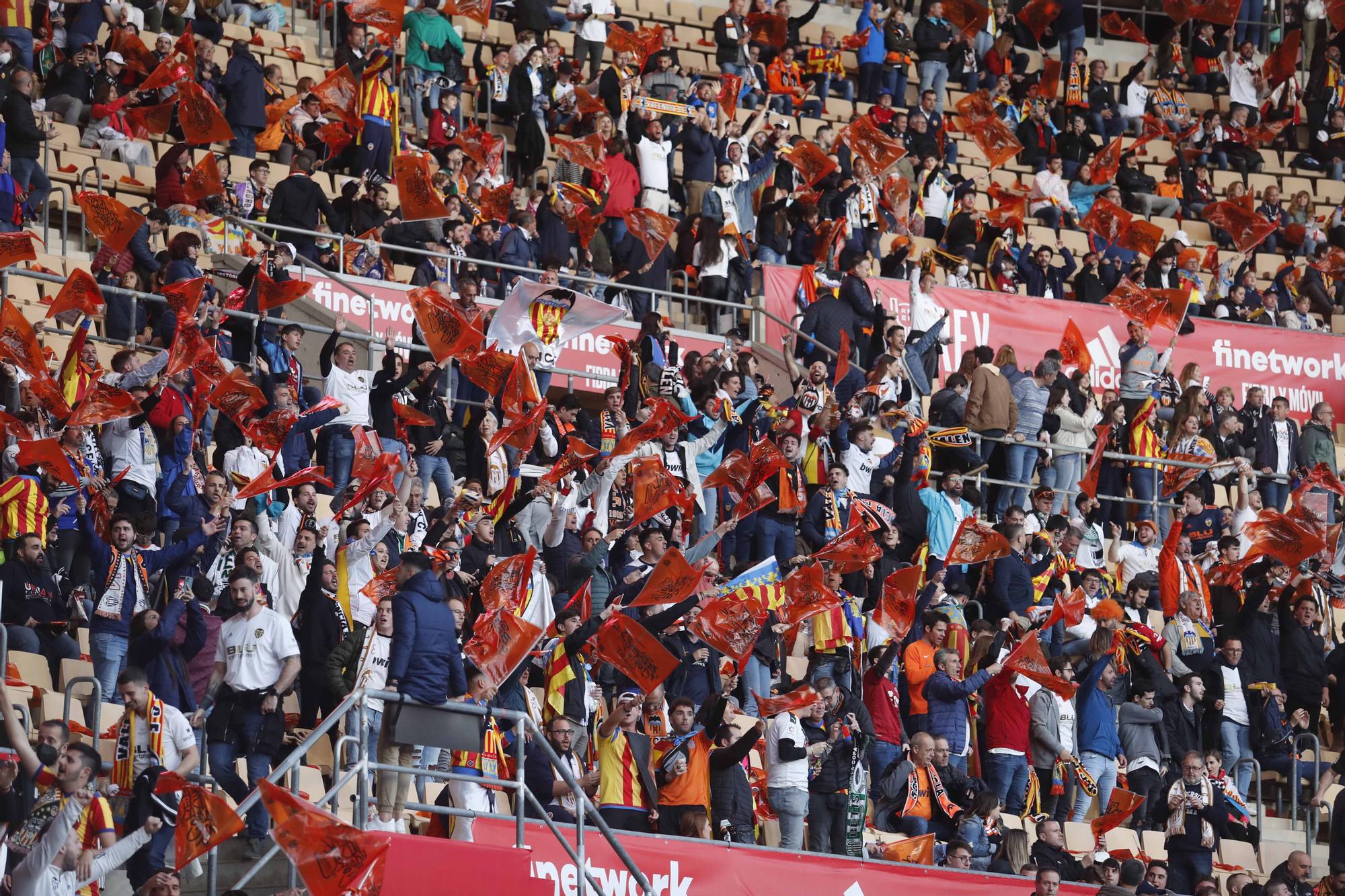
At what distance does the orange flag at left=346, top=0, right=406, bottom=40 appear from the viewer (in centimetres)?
2197

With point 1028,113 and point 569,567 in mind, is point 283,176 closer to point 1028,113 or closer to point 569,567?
point 569,567

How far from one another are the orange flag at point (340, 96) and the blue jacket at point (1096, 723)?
7.67 meters

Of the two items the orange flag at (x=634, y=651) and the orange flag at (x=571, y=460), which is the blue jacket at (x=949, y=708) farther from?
the orange flag at (x=571, y=460)

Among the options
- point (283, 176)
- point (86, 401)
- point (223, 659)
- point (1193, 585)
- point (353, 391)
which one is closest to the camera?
point (223, 659)

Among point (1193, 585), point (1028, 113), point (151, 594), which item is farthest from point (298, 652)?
point (1028, 113)

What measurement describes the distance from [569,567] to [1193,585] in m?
5.28

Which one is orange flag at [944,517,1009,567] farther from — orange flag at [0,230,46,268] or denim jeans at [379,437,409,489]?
orange flag at [0,230,46,268]

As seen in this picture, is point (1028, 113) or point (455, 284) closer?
point (455, 284)

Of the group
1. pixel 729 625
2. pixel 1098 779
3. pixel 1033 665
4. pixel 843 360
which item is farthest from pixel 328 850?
pixel 843 360

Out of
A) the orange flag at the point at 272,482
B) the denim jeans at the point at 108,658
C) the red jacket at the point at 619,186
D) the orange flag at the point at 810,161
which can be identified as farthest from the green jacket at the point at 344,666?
the orange flag at the point at 810,161

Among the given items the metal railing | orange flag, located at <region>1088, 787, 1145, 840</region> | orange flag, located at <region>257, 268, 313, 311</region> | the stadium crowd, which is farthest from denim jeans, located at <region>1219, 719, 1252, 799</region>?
orange flag, located at <region>257, 268, 313, 311</region>

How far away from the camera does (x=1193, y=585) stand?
62.1ft

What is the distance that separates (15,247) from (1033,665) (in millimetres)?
7124

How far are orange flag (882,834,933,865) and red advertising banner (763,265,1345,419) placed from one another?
6.37 metres
